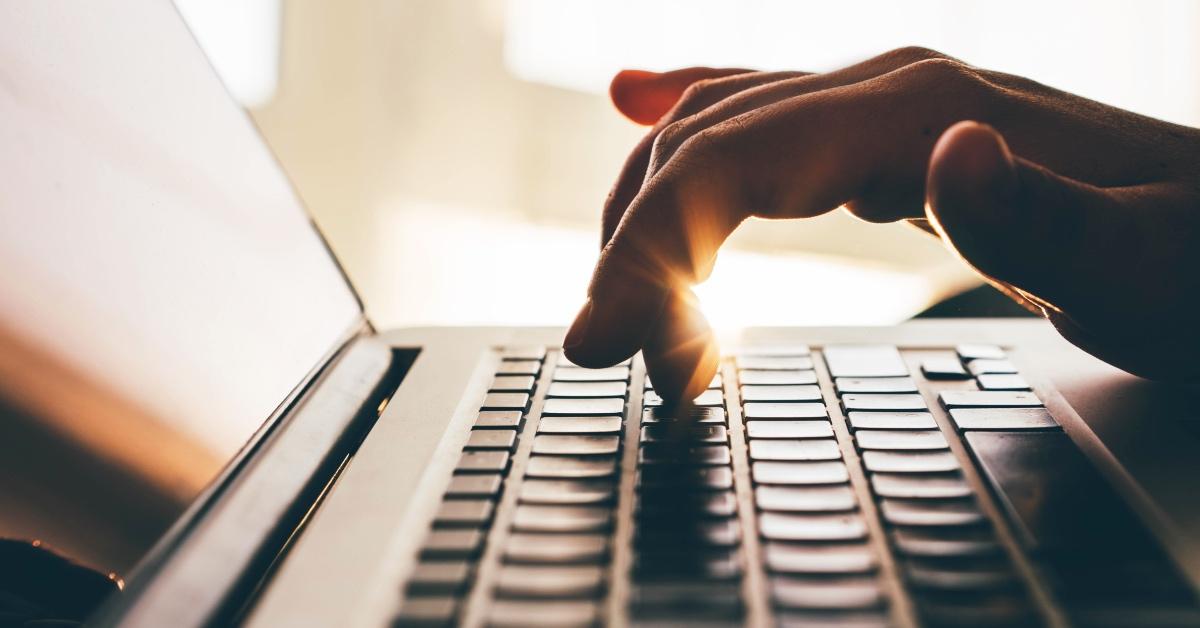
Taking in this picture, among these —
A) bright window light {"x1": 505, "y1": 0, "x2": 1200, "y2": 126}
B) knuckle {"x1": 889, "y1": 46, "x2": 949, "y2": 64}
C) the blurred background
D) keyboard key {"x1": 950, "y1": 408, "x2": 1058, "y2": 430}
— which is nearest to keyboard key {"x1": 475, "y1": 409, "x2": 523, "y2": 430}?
keyboard key {"x1": 950, "y1": 408, "x2": 1058, "y2": 430}

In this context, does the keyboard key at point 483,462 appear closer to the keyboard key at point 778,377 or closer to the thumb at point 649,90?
the keyboard key at point 778,377

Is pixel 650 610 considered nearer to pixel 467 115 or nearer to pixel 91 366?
pixel 91 366

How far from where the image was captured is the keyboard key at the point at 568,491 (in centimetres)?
32

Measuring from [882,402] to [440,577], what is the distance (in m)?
0.25

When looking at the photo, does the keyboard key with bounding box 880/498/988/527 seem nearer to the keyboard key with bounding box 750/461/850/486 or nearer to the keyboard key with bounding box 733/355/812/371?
the keyboard key with bounding box 750/461/850/486

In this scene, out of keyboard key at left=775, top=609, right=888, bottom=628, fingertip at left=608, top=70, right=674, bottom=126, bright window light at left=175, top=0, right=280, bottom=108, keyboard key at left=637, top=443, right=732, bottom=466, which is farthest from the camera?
bright window light at left=175, top=0, right=280, bottom=108

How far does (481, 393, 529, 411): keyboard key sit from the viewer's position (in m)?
0.41

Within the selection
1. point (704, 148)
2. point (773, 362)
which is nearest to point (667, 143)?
point (704, 148)

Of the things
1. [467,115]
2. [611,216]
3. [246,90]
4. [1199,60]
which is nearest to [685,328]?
[611,216]

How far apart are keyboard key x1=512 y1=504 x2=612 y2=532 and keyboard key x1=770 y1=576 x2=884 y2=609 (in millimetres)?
71

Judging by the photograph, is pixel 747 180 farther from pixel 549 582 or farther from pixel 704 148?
pixel 549 582

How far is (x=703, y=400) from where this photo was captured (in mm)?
409

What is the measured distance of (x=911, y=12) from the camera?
0.95 meters

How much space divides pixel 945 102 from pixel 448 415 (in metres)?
0.33
